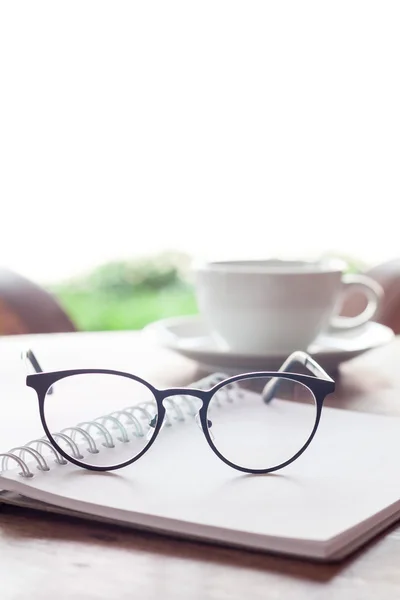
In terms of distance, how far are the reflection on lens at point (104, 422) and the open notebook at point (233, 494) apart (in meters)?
0.01

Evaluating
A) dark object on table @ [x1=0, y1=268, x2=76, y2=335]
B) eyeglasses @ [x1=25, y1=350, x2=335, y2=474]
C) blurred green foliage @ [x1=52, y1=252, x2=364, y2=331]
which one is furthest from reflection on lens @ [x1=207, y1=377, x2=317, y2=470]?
blurred green foliage @ [x1=52, y1=252, x2=364, y2=331]

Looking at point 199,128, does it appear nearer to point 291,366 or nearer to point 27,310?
point 27,310

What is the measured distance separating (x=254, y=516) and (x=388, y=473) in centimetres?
10

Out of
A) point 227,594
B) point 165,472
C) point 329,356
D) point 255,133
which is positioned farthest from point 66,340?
point 255,133

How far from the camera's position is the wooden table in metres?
0.33

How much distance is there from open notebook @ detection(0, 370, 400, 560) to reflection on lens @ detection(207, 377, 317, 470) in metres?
0.01

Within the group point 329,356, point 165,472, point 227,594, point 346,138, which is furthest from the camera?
point 346,138

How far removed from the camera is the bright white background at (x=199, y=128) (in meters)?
3.24

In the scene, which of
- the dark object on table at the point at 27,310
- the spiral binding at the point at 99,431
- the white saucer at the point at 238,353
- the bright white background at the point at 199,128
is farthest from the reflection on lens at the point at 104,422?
the bright white background at the point at 199,128

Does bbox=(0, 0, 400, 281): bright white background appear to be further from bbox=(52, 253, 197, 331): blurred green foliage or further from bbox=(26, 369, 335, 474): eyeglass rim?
bbox=(26, 369, 335, 474): eyeglass rim

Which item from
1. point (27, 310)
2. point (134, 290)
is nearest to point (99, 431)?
point (27, 310)

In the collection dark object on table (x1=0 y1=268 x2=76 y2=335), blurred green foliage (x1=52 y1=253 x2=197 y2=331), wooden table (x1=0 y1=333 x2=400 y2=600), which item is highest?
wooden table (x1=0 y1=333 x2=400 y2=600)

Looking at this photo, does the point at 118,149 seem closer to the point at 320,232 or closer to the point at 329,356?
the point at 320,232

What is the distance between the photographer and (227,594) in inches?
12.7
